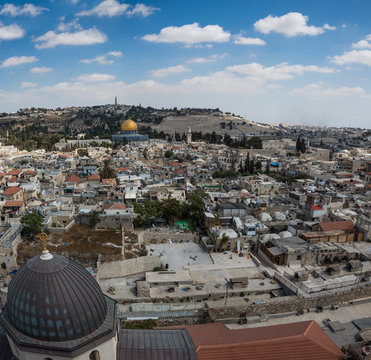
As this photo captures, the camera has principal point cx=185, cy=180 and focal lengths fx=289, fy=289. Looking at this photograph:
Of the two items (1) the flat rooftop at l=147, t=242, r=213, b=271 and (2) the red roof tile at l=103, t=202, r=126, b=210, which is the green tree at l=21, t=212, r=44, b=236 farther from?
(1) the flat rooftop at l=147, t=242, r=213, b=271

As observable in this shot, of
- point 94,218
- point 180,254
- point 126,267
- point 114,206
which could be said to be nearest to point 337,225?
point 180,254

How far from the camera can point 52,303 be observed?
6.87 metres

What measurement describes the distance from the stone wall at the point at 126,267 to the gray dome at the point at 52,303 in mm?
10319

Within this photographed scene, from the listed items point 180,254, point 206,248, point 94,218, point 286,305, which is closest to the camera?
point 286,305

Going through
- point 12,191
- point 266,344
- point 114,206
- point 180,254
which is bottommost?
point 180,254

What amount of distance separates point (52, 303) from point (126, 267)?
11671mm

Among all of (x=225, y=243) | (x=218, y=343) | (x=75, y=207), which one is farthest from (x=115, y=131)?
(x=218, y=343)

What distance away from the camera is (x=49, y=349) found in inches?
269

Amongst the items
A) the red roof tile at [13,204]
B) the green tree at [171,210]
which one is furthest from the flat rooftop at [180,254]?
the red roof tile at [13,204]

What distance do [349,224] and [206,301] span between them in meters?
14.4

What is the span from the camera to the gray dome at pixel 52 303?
686 centimetres

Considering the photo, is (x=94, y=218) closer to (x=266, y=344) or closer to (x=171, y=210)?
(x=171, y=210)

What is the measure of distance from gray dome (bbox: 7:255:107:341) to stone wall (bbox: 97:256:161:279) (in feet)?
33.9

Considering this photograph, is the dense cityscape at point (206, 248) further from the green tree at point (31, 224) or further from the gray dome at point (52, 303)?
the gray dome at point (52, 303)
